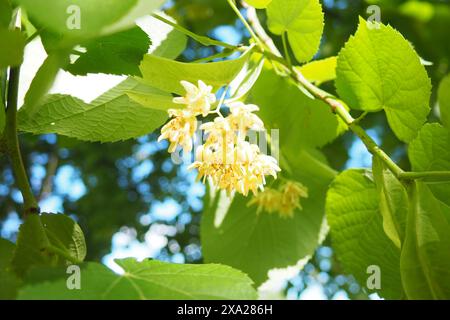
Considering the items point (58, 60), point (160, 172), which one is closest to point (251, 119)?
point (58, 60)

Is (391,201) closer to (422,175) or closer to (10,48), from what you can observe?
(422,175)

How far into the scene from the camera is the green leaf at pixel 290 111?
0.98 m

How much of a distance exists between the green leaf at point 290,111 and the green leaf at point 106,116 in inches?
8.4

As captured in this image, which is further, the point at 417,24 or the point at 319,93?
the point at 417,24

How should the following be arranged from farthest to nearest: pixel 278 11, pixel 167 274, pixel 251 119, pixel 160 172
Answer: pixel 160 172 < pixel 278 11 < pixel 251 119 < pixel 167 274

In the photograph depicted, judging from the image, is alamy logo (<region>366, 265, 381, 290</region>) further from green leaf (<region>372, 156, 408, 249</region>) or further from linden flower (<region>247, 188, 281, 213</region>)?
linden flower (<region>247, 188, 281, 213</region>)

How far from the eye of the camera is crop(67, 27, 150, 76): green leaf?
2.34ft

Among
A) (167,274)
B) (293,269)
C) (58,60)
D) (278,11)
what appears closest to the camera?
(58,60)

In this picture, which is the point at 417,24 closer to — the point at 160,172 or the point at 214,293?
the point at 214,293

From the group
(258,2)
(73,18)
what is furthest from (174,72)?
(73,18)

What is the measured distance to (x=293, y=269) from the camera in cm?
112

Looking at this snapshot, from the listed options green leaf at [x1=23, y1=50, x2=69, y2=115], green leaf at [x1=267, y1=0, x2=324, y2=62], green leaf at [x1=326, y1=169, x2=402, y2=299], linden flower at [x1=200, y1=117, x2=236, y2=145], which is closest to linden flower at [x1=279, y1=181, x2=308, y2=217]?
green leaf at [x1=326, y1=169, x2=402, y2=299]

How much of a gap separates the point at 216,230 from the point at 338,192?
0.33m

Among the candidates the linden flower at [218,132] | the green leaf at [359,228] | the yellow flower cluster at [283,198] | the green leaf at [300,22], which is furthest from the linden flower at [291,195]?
the linden flower at [218,132]
